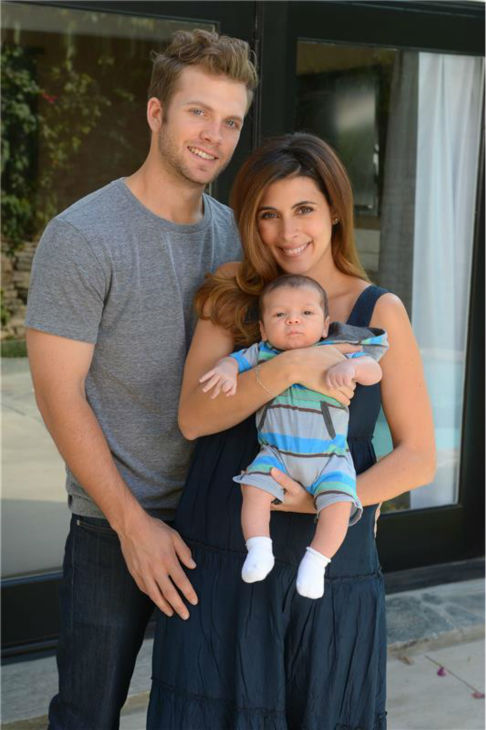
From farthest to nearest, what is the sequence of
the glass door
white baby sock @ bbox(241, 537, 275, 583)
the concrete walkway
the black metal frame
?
the glass door < the black metal frame < the concrete walkway < white baby sock @ bbox(241, 537, 275, 583)

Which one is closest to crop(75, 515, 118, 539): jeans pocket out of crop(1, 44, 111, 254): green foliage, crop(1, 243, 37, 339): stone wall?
crop(1, 243, 37, 339): stone wall

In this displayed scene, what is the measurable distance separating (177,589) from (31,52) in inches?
92.8

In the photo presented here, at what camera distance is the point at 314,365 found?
1.94 metres

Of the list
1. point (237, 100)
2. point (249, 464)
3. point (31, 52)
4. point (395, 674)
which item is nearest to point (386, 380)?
point (249, 464)

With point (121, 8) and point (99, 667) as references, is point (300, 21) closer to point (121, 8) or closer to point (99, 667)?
point (121, 8)

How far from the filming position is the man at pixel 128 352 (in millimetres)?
2088

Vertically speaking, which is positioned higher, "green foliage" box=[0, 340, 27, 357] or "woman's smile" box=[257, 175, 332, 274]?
"woman's smile" box=[257, 175, 332, 274]

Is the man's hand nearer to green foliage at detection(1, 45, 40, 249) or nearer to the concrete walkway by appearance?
the concrete walkway

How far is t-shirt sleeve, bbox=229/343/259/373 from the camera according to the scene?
2.06 metres

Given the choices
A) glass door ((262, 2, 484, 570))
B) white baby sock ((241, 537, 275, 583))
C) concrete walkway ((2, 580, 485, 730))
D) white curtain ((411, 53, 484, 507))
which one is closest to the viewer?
white baby sock ((241, 537, 275, 583))

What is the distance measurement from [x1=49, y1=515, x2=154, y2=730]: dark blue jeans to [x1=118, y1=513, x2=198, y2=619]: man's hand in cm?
14

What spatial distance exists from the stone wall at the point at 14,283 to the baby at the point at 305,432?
6.51ft

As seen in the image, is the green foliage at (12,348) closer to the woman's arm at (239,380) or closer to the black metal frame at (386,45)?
the black metal frame at (386,45)

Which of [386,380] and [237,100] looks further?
[237,100]
